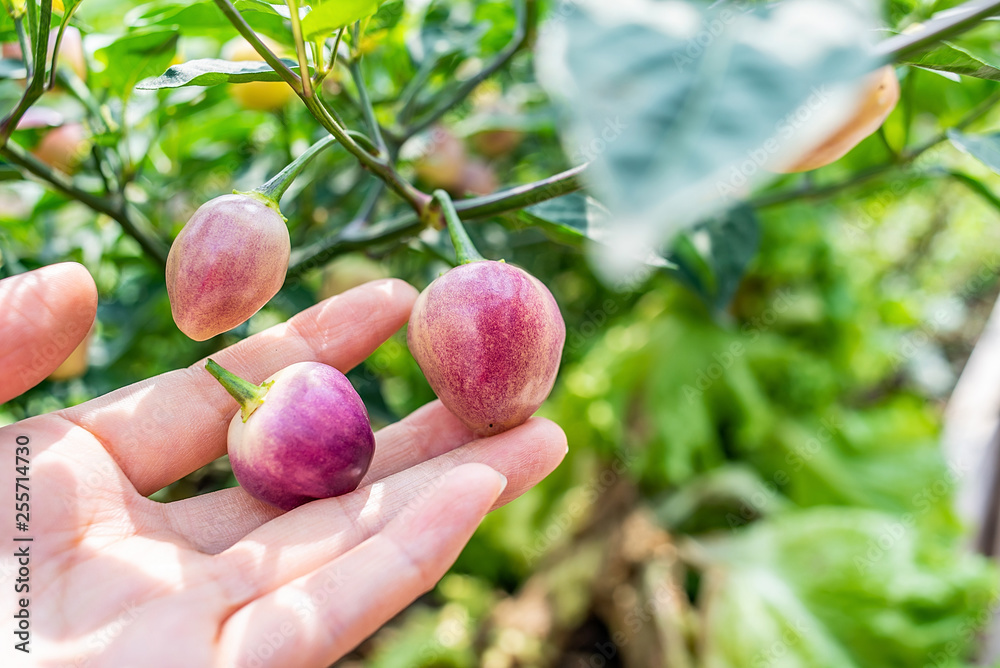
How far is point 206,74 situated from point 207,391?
0.90ft

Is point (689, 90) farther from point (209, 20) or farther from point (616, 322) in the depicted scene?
point (616, 322)

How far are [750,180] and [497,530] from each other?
3.62ft

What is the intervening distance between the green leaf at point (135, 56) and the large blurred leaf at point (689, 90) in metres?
0.44

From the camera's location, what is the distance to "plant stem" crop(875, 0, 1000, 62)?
1.05 feet

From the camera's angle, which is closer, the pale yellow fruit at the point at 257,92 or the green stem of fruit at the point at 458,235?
the green stem of fruit at the point at 458,235

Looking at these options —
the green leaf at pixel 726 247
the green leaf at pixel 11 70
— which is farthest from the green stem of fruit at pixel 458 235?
the green leaf at pixel 11 70

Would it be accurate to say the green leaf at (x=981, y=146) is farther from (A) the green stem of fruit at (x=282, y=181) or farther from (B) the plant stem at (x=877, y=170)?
(A) the green stem of fruit at (x=282, y=181)

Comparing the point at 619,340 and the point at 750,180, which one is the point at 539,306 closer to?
the point at 750,180

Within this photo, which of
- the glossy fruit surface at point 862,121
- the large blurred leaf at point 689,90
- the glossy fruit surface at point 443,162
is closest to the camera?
the large blurred leaf at point 689,90

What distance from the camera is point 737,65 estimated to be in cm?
21

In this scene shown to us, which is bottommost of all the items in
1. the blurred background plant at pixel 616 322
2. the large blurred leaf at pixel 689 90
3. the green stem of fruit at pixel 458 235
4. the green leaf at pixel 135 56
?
the blurred background plant at pixel 616 322

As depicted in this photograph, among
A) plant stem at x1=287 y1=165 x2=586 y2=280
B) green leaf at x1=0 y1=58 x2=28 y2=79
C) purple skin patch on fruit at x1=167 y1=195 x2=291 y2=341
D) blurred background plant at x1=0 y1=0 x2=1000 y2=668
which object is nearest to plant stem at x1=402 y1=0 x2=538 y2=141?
blurred background plant at x1=0 y1=0 x2=1000 y2=668

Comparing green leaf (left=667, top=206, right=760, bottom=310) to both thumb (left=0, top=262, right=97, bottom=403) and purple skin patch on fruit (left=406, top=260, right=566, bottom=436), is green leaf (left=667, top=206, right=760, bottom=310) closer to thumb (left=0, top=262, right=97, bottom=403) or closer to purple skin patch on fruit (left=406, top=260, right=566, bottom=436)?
purple skin patch on fruit (left=406, top=260, right=566, bottom=436)

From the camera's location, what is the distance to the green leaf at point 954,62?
0.36 meters
